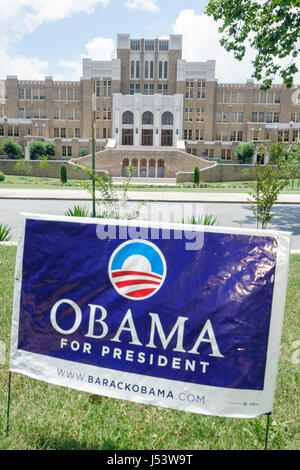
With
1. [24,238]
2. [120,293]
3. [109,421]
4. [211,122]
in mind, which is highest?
[211,122]

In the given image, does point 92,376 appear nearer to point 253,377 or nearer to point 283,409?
point 253,377

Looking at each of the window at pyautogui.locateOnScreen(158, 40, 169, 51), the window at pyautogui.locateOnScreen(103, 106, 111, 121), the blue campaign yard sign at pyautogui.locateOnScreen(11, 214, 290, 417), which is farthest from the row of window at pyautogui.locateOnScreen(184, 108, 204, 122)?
the blue campaign yard sign at pyautogui.locateOnScreen(11, 214, 290, 417)

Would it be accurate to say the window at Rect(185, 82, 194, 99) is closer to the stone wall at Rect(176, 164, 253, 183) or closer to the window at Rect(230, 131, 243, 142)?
the window at Rect(230, 131, 243, 142)

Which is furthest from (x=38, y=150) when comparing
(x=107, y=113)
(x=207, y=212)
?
(x=207, y=212)

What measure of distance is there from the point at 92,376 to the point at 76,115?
6419 cm

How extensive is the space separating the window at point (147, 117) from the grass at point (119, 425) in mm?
59093

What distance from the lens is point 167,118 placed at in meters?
59.2

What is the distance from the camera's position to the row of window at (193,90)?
6006 centimetres

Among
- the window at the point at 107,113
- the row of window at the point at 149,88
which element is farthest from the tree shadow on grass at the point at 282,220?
the row of window at the point at 149,88

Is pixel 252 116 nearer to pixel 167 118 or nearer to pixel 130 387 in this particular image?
pixel 167 118

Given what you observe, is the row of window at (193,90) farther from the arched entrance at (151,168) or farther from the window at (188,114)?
the arched entrance at (151,168)

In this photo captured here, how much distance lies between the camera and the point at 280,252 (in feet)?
7.62

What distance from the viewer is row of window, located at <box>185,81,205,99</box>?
197 feet
